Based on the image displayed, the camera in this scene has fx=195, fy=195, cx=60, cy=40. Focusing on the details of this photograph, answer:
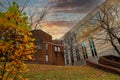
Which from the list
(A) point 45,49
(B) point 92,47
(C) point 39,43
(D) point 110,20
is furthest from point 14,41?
(A) point 45,49

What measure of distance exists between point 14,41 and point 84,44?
42100mm

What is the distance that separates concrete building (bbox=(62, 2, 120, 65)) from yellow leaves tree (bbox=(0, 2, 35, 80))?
31.2 meters

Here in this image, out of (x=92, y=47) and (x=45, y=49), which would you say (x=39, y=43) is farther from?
(x=92, y=47)

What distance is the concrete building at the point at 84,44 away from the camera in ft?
125

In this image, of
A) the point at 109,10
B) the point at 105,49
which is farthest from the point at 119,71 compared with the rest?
the point at 105,49

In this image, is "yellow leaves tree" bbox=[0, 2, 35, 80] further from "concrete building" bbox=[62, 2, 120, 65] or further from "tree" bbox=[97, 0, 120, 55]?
"concrete building" bbox=[62, 2, 120, 65]

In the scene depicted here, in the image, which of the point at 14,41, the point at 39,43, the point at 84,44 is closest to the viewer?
the point at 14,41

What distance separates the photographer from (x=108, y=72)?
2134 centimetres

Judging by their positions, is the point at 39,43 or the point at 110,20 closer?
the point at 110,20

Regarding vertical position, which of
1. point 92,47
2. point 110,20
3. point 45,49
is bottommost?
point 92,47

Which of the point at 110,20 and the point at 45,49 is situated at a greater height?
the point at 110,20

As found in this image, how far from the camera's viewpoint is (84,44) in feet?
155

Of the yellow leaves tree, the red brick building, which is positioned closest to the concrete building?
the red brick building

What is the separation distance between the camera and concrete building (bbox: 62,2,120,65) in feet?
125
